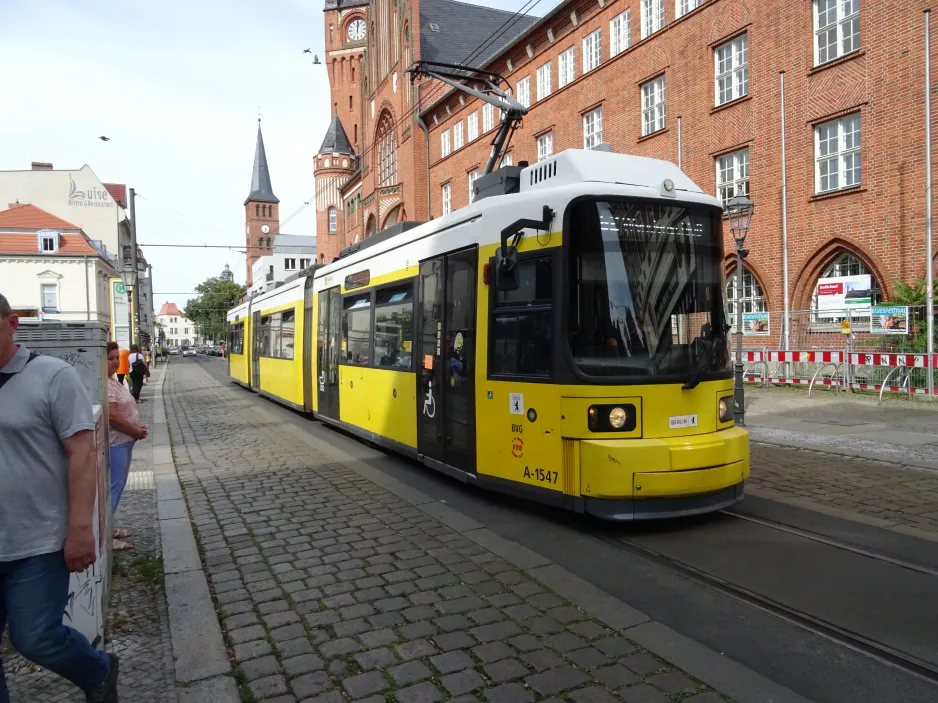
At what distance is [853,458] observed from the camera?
9.24 metres

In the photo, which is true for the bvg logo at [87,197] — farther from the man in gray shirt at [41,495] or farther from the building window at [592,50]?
the man in gray shirt at [41,495]

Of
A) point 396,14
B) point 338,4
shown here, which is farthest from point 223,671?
point 338,4

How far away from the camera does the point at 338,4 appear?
72.7m

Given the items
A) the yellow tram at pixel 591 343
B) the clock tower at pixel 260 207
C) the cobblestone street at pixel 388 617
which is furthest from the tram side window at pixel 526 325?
the clock tower at pixel 260 207

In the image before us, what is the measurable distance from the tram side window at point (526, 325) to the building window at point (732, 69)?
17917 millimetres

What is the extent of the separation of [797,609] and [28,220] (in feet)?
202

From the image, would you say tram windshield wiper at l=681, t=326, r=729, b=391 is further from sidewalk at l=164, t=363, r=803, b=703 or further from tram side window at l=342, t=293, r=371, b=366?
tram side window at l=342, t=293, r=371, b=366

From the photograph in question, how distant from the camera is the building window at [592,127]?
88.6 feet

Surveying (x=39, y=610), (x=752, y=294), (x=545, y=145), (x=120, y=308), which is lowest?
(x=39, y=610)

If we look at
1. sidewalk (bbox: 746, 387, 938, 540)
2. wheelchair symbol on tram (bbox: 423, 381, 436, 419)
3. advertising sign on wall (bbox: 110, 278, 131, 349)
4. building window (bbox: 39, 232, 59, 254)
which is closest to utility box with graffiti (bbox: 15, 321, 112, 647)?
wheelchair symbol on tram (bbox: 423, 381, 436, 419)

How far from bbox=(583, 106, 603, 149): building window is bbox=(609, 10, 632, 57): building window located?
2111 millimetres

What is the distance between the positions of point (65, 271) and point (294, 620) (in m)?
57.5

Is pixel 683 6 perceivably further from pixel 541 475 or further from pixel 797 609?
pixel 797 609

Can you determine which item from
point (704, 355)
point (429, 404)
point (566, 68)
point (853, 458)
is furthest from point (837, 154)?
point (429, 404)
